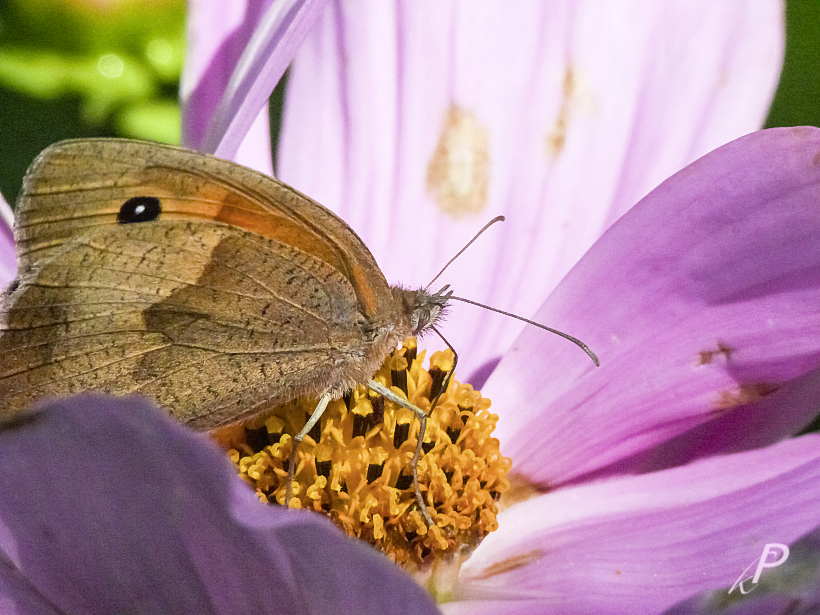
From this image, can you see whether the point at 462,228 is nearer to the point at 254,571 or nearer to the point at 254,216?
the point at 254,216

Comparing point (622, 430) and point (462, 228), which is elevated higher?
point (462, 228)

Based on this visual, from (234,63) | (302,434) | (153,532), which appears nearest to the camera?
(153,532)

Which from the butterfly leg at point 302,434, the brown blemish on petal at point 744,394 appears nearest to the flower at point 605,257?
the brown blemish on petal at point 744,394

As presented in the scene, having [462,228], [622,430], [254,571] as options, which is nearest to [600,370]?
[622,430]

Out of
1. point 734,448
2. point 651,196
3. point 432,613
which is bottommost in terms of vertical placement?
point 432,613

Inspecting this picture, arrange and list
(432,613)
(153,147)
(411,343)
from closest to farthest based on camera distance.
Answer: (432,613)
(153,147)
(411,343)

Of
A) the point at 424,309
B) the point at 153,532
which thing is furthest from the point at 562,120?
the point at 153,532

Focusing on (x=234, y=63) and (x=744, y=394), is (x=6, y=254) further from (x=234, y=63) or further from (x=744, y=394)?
(x=744, y=394)
